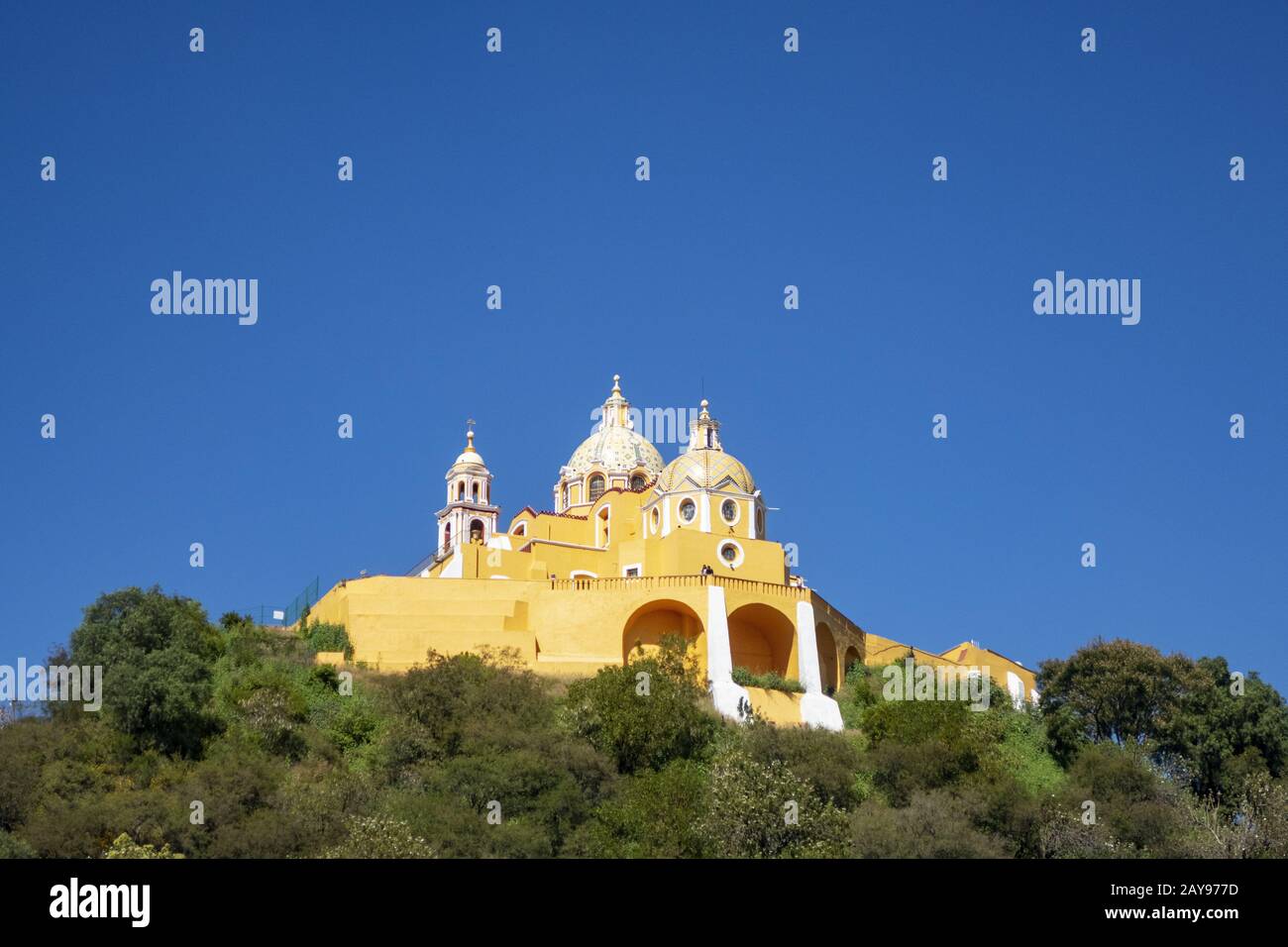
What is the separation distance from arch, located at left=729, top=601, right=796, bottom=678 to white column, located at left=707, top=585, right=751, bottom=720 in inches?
41.0

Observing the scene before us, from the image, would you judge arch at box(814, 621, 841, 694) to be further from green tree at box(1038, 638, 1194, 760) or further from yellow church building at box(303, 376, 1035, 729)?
green tree at box(1038, 638, 1194, 760)

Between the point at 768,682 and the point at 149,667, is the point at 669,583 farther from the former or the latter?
the point at 149,667

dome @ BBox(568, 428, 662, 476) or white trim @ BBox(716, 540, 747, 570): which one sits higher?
dome @ BBox(568, 428, 662, 476)

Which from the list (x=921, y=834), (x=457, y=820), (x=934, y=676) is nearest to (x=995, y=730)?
(x=934, y=676)

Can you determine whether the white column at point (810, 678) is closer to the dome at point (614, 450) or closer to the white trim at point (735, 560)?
the white trim at point (735, 560)

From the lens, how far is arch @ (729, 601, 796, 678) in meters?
46.8

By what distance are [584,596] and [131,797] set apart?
15167 mm

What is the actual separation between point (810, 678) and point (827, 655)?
2534 millimetres

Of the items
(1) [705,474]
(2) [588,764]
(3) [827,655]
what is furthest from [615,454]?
(2) [588,764]

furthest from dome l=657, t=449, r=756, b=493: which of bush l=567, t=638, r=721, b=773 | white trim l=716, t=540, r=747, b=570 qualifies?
bush l=567, t=638, r=721, b=773

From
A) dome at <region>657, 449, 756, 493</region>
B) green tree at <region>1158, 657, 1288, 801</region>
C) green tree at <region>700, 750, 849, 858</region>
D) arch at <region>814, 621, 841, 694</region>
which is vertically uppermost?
dome at <region>657, 449, 756, 493</region>
